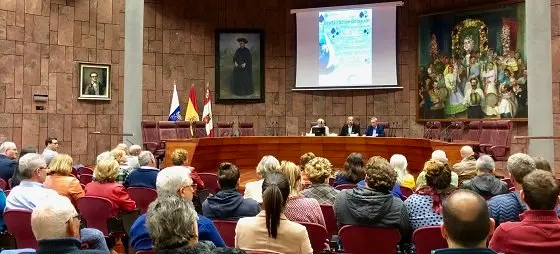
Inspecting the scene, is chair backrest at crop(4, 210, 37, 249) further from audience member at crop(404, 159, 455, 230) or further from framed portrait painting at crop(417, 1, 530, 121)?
framed portrait painting at crop(417, 1, 530, 121)

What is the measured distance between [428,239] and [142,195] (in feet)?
9.36

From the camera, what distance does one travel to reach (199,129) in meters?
12.0

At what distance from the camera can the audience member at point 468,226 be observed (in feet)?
5.53

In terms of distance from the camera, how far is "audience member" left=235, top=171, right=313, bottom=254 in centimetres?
271

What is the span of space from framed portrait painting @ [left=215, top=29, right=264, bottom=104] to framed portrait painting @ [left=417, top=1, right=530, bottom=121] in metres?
4.15

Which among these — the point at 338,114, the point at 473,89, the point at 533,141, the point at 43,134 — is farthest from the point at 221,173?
the point at 338,114

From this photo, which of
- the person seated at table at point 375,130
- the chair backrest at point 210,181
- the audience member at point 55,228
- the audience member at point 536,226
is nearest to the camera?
the audience member at point 55,228

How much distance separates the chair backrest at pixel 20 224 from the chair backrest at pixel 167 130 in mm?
7651

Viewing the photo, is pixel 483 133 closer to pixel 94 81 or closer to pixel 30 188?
pixel 94 81

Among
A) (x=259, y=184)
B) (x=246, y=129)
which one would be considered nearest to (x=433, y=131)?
(x=246, y=129)

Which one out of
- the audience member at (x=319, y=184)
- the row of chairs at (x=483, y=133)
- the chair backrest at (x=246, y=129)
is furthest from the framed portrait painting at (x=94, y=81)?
the audience member at (x=319, y=184)

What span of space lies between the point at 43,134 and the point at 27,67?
1.42 meters

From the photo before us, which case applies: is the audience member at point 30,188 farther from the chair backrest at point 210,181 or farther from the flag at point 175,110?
the flag at point 175,110

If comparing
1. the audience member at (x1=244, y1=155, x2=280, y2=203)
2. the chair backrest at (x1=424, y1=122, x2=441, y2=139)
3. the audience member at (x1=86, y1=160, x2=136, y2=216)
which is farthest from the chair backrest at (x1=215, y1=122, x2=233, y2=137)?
the audience member at (x1=86, y1=160, x2=136, y2=216)
